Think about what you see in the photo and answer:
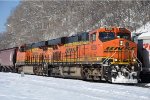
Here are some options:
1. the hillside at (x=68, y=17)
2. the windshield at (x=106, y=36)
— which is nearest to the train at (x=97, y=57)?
the windshield at (x=106, y=36)

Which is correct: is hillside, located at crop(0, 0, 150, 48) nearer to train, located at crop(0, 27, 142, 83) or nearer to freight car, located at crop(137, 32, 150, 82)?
train, located at crop(0, 27, 142, 83)

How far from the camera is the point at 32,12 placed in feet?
269

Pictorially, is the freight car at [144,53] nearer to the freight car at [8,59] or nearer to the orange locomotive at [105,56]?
the orange locomotive at [105,56]

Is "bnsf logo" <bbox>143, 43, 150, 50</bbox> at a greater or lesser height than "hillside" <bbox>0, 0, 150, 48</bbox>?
lesser

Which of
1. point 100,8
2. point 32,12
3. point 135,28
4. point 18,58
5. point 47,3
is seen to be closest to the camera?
point 18,58

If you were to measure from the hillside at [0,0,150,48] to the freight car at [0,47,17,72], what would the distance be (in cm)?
1309

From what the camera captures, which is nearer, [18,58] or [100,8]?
[18,58]

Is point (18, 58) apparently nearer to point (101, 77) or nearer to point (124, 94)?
point (101, 77)

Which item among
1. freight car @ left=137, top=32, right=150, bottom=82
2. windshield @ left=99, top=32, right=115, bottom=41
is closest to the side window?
windshield @ left=99, top=32, right=115, bottom=41

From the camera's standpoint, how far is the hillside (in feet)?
146

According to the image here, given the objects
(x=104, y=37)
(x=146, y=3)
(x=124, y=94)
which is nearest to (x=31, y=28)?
(x=146, y=3)

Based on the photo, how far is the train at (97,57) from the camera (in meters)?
18.2

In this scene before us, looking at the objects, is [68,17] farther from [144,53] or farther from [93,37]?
[144,53]

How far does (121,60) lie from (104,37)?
1.58 meters
